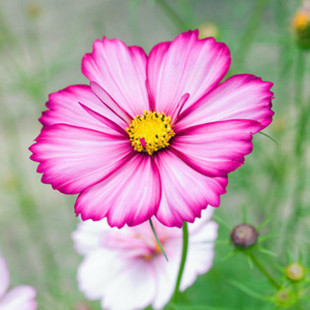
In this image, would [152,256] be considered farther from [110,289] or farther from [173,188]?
[173,188]

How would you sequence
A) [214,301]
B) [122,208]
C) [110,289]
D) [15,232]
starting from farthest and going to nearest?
1. [15,232]
2. [214,301]
3. [110,289]
4. [122,208]

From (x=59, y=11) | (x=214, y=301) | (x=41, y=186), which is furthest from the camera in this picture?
(x=59, y=11)

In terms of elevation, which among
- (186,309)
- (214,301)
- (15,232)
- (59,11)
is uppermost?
(59,11)

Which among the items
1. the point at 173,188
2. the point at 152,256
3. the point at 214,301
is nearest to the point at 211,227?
the point at 152,256

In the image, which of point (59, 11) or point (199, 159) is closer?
point (199, 159)

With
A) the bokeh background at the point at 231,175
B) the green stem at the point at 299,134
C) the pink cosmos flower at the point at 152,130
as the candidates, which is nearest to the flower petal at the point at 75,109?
the pink cosmos flower at the point at 152,130

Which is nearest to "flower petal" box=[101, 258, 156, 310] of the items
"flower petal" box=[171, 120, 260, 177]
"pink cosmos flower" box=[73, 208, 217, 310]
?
"pink cosmos flower" box=[73, 208, 217, 310]

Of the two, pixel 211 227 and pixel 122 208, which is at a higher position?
pixel 122 208

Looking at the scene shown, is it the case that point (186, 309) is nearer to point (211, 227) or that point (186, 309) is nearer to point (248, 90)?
point (211, 227)

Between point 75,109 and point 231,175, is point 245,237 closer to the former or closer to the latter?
point 75,109
